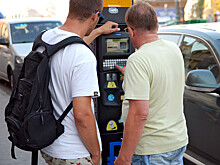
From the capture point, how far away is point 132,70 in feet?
7.40

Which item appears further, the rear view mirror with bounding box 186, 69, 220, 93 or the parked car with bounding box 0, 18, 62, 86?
the parked car with bounding box 0, 18, 62, 86

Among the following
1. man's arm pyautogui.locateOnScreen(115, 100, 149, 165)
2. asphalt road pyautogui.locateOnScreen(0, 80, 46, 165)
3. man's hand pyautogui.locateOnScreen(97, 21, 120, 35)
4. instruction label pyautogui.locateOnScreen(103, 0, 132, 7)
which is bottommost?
asphalt road pyautogui.locateOnScreen(0, 80, 46, 165)

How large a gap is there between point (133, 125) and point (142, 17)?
0.67 meters

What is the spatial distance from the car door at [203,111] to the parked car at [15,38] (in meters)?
5.30

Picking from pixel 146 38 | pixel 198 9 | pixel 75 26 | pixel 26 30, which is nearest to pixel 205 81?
pixel 146 38

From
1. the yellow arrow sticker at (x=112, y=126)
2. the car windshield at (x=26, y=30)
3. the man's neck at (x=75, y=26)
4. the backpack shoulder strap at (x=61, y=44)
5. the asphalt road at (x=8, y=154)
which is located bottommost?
the asphalt road at (x=8, y=154)

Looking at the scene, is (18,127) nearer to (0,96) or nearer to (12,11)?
Answer: (0,96)

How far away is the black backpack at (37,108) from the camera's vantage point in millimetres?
2186

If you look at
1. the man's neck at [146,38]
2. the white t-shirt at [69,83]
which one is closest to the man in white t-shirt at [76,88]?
the white t-shirt at [69,83]

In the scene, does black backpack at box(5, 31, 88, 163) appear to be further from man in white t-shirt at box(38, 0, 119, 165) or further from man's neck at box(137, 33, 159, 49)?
man's neck at box(137, 33, 159, 49)

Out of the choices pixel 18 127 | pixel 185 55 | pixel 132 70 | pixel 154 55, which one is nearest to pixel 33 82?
pixel 18 127

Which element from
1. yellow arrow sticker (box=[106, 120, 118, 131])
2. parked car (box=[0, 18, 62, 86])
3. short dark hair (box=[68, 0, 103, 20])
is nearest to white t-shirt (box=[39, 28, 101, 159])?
short dark hair (box=[68, 0, 103, 20])

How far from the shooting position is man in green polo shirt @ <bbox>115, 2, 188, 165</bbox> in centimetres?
224

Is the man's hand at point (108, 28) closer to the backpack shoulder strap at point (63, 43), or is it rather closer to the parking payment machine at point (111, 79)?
the parking payment machine at point (111, 79)
